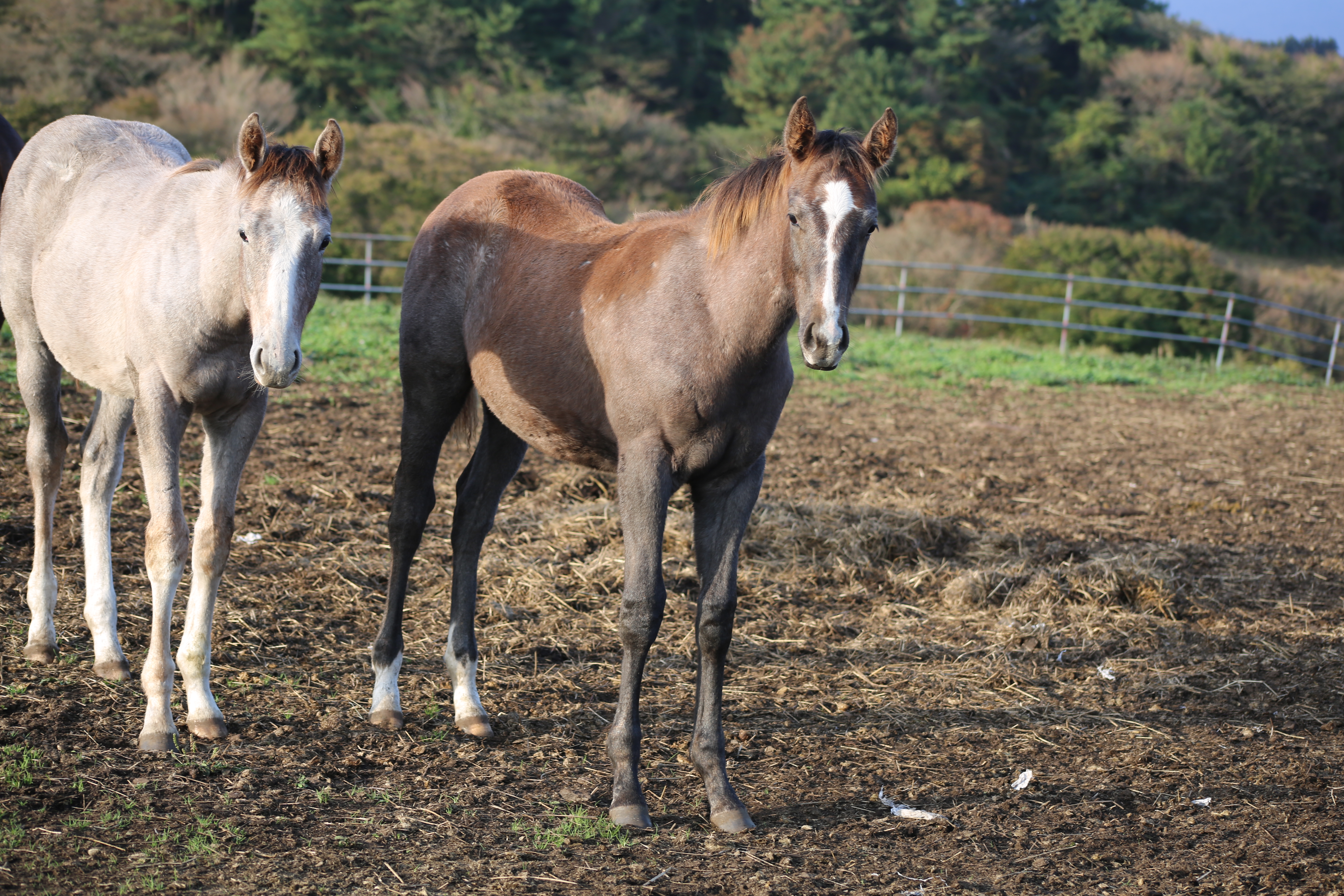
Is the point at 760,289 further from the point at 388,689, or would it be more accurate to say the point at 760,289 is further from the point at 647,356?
the point at 388,689

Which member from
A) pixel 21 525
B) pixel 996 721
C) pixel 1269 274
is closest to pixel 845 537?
pixel 996 721

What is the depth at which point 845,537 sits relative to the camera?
631 cm

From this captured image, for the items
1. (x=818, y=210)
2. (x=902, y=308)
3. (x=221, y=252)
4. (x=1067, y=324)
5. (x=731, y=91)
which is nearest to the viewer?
(x=818, y=210)

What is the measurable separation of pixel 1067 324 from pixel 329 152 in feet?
51.3

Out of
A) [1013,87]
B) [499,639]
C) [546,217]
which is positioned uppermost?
[1013,87]

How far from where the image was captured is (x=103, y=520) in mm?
4223

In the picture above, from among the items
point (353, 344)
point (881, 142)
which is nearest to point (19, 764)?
point (881, 142)

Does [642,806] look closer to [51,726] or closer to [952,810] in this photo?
[952,810]

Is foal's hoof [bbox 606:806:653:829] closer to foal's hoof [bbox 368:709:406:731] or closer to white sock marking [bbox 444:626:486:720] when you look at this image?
white sock marking [bbox 444:626:486:720]

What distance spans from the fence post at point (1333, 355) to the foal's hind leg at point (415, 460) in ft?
53.0

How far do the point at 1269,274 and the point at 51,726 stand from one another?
85.5ft

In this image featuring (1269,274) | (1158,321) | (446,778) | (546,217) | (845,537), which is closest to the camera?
(446,778)

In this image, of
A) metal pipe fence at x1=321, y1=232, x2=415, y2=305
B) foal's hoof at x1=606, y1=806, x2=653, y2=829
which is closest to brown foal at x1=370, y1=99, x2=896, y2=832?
foal's hoof at x1=606, y1=806, x2=653, y2=829

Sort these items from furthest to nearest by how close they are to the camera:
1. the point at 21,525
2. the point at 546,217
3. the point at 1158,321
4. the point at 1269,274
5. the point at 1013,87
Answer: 1. the point at 1013,87
2. the point at 1269,274
3. the point at 1158,321
4. the point at 21,525
5. the point at 546,217
